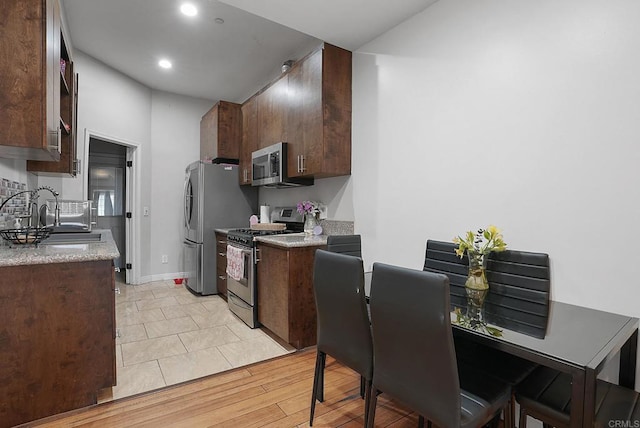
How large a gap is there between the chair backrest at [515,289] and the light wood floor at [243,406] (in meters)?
0.83

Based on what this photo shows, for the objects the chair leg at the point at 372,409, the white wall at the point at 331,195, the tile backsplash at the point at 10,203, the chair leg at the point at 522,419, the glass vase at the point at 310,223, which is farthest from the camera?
the glass vase at the point at 310,223

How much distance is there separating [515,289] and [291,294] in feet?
5.24

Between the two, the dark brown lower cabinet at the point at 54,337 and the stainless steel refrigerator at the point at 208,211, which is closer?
the dark brown lower cabinet at the point at 54,337

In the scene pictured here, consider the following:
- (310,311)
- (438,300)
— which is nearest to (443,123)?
(438,300)

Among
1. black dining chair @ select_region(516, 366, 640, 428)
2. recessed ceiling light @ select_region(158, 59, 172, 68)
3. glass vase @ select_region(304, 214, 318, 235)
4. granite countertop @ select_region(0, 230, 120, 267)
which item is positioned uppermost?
recessed ceiling light @ select_region(158, 59, 172, 68)

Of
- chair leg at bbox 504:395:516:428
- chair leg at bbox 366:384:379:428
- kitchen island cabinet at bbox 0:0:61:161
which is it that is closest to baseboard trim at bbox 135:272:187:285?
kitchen island cabinet at bbox 0:0:61:161

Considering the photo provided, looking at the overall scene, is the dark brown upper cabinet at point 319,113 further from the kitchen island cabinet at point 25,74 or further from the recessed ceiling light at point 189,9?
the kitchen island cabinet at point 25,74

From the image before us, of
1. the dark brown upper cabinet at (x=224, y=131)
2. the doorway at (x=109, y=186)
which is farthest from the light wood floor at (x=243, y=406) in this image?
the doorway at (x=109, y=186)

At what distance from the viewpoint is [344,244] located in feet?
7.84

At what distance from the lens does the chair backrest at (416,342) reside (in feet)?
3.46

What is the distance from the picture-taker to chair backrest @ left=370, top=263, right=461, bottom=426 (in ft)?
3.46

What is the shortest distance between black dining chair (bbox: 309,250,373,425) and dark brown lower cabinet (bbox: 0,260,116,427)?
4.14ft

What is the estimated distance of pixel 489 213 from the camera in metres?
1.93

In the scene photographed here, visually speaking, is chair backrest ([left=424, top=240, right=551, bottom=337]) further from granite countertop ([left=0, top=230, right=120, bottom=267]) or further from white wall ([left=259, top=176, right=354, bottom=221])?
granite countertop ([left=0, top=230, right=120, bottom=267])
